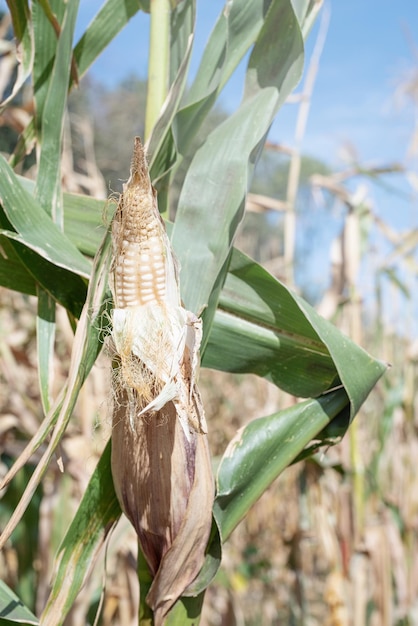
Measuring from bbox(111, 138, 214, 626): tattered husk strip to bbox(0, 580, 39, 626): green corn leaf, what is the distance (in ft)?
0.40

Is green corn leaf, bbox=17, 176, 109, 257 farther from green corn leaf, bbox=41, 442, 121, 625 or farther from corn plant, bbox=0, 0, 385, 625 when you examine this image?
green corn leaf, bbox=41, 442, 121, 625

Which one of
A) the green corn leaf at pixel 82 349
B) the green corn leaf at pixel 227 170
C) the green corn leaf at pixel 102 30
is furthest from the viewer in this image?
the green corn leaf at pixel 102 30

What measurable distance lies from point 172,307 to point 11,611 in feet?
1.02

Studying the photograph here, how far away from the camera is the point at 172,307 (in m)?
0.50

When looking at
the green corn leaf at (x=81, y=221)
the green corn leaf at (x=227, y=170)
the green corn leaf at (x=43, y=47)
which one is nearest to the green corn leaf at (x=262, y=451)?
the green corn leaf at (x=227, y=170)

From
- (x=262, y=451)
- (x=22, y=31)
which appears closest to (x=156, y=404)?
(x=262, y=451)

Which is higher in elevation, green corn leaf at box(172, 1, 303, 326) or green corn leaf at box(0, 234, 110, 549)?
green corn leaf at box(172, 1, 303, 326)

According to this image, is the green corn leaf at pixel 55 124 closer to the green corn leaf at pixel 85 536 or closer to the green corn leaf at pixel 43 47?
the green corn leaf at pixel 43 47

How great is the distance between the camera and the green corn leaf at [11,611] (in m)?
0.57

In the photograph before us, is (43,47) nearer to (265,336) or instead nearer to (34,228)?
(34,228)

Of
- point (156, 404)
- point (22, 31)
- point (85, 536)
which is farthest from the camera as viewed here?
point (22, 31)

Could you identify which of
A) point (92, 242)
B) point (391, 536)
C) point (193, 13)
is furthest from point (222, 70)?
point (391, 536)

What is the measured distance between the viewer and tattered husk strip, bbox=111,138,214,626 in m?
0.49

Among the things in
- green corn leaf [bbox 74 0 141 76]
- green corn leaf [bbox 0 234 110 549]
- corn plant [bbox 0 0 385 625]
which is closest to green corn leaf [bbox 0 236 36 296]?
corn plant [bbox 0 0 385 625]
